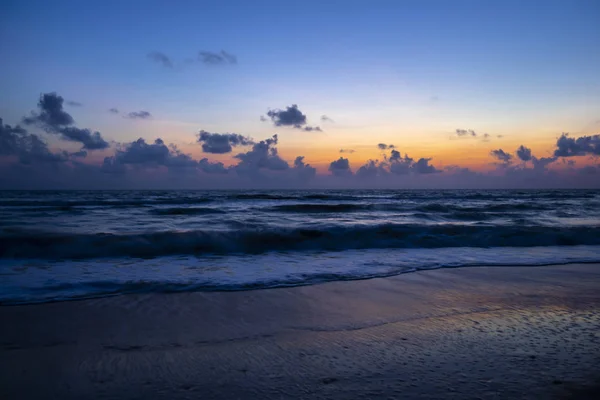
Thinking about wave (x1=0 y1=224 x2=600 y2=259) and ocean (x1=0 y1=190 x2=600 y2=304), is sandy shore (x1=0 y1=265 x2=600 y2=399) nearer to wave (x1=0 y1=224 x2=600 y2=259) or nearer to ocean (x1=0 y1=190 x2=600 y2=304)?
ocean (x1=0 y1=190 x2=600 y2=304)

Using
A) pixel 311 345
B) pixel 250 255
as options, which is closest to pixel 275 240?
pixel 250 255

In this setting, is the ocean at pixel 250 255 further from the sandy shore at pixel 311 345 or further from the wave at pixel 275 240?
the sandy shore at pixel 311 345

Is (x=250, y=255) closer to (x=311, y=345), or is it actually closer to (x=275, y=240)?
(x=275, y=240)

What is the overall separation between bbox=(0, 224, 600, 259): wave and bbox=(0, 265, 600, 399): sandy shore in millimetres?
4720

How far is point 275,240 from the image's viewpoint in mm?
10930

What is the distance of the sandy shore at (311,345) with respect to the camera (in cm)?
239

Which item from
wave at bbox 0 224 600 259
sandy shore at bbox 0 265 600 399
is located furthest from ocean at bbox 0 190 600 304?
sandy shore at bbox 0 265 600 399

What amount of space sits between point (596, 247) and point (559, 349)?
9710 mm

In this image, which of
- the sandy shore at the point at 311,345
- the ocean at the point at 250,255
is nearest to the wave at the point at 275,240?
the ocean at the point at 250,255

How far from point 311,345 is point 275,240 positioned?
308 inches

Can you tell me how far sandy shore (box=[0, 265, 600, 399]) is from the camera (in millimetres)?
2391

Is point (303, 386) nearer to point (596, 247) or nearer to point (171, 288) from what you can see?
point (171, 288)

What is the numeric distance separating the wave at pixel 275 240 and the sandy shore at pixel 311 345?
15.5ft

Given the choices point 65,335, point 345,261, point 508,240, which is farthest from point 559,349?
point 508,240
